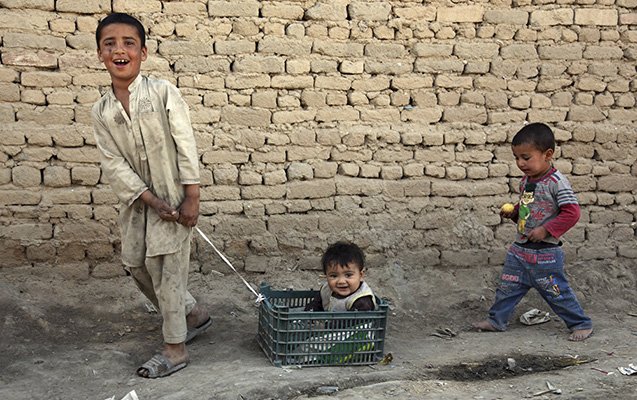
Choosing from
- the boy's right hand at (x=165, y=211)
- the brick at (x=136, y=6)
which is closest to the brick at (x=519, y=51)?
the brick at (x=136, y=6)

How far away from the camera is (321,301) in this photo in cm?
476

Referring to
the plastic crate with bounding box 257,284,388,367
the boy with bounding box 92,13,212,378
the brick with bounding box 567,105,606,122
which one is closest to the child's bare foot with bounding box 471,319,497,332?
the plastic crate with bounding box 257,284,388,367

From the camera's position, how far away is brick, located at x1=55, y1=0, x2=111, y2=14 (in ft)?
16.3

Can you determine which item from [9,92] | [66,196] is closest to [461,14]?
[66,196]

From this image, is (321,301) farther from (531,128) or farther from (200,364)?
(531,128)

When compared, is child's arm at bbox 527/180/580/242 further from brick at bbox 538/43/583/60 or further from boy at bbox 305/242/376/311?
brick at bbox 538/43/583/60

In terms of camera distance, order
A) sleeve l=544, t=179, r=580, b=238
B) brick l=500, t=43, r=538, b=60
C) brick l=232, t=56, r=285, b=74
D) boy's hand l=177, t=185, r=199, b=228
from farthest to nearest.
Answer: brick l=500, t=43, r=538, b=60 → brick l=232, t=56, r=285, b=74 → sleeve l=544, t=179, r=580, b=238 → boy's hand l=177, t=185, r=199, b=228

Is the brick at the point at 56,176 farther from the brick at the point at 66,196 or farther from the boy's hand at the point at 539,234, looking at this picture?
the boy's hand at the point at 539,234

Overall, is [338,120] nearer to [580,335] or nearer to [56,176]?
[56,176]

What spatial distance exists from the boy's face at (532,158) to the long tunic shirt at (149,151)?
1.95 meters

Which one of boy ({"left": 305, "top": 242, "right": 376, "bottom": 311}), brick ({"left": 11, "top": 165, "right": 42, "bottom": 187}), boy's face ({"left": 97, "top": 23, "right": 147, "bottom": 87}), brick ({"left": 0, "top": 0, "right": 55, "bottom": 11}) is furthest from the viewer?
brick ({"left": 11, "top": 165, "right": 42, "bottom": 187})

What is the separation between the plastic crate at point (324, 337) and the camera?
4.30 m

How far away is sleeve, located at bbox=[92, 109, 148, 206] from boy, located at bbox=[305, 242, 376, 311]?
115cm

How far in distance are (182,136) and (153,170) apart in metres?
0.24
